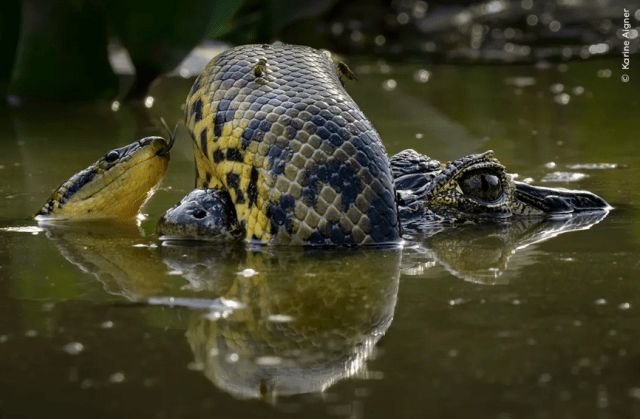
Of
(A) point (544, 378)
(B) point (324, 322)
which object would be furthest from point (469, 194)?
(A) point (544, 378)

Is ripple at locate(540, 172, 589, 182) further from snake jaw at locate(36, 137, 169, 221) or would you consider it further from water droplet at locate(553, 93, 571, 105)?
water droplet at locate(553, 93, 571, 105)

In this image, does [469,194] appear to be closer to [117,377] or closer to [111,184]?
[111,184]

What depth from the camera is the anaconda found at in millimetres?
4152

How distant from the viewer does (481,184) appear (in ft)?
15.7

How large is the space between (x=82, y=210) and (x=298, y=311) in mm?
2300

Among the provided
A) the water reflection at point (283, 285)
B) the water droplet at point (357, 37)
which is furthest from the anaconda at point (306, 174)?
the water droplet at point (357, 37)

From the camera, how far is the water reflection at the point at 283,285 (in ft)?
9.62

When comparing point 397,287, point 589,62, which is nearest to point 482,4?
point 589,62

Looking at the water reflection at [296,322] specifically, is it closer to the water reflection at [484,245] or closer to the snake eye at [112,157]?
the water reflection at [484,245]

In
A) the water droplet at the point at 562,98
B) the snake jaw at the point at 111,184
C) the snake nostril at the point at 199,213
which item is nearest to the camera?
the snake nostril at the point at 199,213

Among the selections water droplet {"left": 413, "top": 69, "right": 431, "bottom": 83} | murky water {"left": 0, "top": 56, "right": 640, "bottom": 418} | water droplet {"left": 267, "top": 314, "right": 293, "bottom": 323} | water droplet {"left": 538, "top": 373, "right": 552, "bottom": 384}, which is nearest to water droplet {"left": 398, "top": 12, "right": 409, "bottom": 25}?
water droplet {"left": 413, "top": 69, "right": 431, "bottom": 83}

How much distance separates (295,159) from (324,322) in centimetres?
107

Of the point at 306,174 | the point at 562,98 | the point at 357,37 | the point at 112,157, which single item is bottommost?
the point at 562,98

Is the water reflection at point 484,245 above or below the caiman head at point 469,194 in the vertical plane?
below
